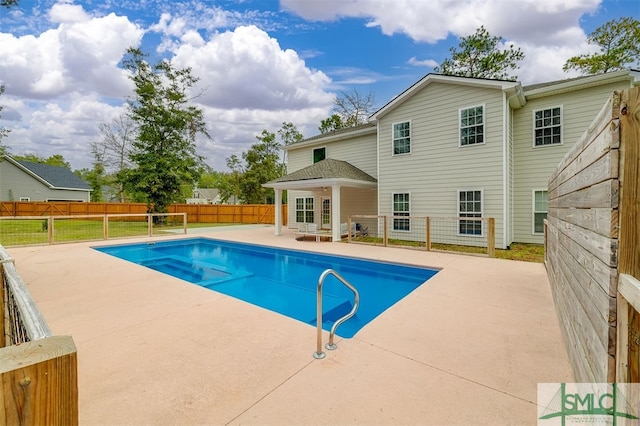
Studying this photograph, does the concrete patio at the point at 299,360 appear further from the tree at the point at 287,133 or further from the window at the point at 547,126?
the tree at the point at 287,133

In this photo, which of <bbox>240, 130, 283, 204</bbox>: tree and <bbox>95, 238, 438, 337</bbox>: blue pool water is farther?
<bbox>240, 130, 283, 204</bbox>: tree

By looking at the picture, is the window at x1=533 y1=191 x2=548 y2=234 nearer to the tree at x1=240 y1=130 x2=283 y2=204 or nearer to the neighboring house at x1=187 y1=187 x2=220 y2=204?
the tree at x1=240 y1=130 x2=283 y2=204

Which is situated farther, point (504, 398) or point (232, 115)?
point (232, 115)

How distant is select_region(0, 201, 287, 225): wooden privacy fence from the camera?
23719 mm

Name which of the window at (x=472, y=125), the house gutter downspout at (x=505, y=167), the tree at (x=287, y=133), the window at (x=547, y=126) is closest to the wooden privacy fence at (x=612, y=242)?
the house gutter downspout at (x=505, y=167)

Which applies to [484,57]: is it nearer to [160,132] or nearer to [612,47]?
[612,47]

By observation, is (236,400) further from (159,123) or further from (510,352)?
(159,123)

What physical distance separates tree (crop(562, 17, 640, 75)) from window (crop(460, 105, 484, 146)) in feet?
43.7

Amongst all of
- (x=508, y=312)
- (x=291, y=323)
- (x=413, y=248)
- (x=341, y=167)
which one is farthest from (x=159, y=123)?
(x=508, y=312)

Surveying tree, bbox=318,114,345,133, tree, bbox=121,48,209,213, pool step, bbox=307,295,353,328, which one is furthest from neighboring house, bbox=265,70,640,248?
tree, bbox=318,114,345,133

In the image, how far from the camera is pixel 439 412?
7.52ft

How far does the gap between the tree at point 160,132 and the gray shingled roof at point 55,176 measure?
15985 millimetres

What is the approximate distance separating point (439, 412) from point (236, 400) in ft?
5.40

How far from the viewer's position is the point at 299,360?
304 centimetres
